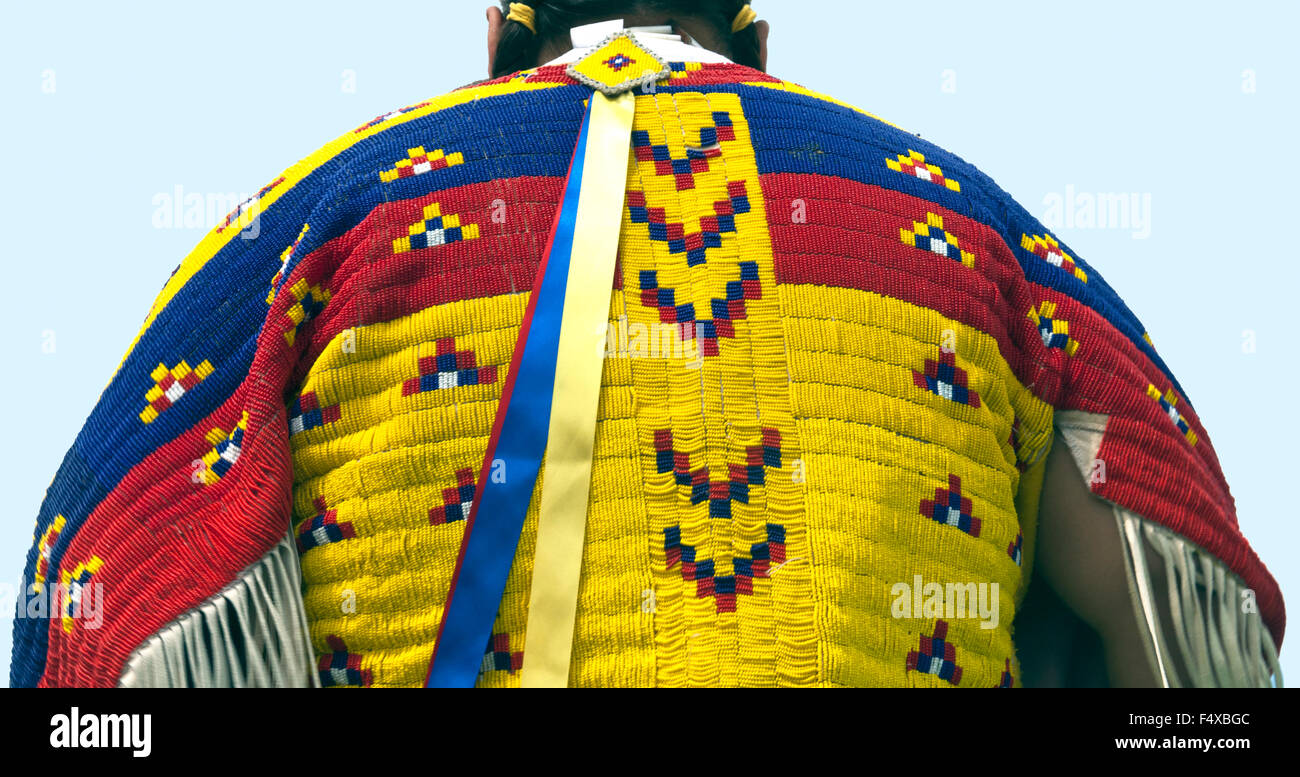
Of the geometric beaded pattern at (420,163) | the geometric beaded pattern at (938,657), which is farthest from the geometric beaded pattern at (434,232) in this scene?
the geometric beaded pattern at (938,657)

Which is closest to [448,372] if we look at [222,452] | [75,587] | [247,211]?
[222,452]

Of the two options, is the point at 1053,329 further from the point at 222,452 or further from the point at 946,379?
the point at 222,452

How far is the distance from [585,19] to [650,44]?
0.12 m

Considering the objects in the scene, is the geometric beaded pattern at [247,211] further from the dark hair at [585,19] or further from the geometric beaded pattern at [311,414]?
the dark hair at [585,19]

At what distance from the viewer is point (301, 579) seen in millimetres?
2260

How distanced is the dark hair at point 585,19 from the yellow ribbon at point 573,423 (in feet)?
1.15

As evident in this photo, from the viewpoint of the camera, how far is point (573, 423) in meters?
2.21

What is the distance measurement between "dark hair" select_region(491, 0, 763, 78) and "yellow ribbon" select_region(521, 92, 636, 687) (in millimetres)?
350

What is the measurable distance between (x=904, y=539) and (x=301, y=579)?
70 centimetres

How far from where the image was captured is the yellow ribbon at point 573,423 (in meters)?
2.17

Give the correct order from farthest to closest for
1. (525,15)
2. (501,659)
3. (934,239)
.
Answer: (525,15) → (934,239) → (501,659)

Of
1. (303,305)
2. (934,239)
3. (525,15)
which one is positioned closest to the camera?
(303,305)

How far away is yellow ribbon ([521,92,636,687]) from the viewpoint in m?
2.17

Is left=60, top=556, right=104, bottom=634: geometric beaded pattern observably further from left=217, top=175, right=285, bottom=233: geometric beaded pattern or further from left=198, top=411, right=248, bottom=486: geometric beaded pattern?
left=217, top=175, right=285, bottom=233: geometric beaded pattern
